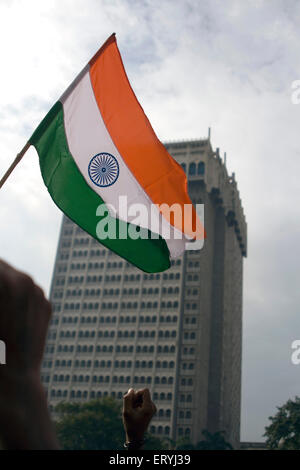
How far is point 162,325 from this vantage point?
288 feet

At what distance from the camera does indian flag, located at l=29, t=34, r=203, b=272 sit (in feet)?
24.3

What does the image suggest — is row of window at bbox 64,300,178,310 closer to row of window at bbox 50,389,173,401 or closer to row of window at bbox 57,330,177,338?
row of window at bbox 57,330,177,338

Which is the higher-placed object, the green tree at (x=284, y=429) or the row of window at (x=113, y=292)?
the row of window at (x=113, y=292)

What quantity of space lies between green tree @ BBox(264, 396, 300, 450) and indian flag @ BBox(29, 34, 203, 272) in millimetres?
34150

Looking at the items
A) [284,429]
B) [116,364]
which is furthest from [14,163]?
[116,364]

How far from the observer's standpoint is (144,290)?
91875 mm

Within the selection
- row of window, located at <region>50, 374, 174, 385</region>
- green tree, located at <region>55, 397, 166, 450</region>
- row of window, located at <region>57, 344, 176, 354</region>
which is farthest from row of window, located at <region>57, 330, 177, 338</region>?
green tree, located at <region>55, 397, 166, 450</region>

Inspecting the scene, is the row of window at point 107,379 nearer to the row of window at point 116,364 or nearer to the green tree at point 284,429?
the row of window at point 116,364

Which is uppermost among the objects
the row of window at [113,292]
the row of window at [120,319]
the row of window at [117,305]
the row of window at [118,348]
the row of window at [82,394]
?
the row of window at [113,292]

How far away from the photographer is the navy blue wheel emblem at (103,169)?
7599mm

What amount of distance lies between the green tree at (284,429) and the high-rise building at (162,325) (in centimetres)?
4225

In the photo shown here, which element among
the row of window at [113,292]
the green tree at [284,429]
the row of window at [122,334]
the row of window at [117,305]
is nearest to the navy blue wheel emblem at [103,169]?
the green tree at [284,429]
